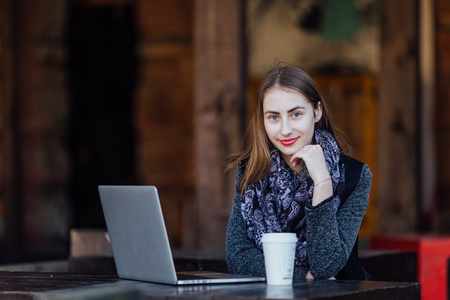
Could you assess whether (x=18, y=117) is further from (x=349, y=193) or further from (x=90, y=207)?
(x=349, y=193)

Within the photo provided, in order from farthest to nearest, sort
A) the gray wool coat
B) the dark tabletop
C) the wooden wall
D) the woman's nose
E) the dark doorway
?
the dark doorway
the wooden wall
the woman's nose
the gray wool coat
the dark tabletop

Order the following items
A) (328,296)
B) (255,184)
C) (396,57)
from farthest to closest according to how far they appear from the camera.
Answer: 1. (396,57)
2. (255,184)
3. (328,296)

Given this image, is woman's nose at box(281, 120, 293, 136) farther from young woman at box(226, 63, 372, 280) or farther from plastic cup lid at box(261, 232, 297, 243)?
plastic cup lid at box(261, 232, 297, 243)

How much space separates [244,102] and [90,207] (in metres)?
3.53

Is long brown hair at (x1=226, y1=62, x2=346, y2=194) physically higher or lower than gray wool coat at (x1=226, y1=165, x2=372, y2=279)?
higher

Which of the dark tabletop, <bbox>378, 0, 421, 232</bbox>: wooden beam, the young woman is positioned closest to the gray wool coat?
the young woman

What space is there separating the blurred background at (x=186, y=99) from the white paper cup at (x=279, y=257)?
3.06 meters

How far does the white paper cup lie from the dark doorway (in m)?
6.12

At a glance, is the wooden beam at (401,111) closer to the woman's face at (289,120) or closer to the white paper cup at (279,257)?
the woman's face at (289,120)

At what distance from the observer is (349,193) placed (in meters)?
2.64

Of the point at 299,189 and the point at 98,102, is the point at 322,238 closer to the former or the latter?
the point at 299,189

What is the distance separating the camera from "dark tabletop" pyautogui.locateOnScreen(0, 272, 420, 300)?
2020 millimetres

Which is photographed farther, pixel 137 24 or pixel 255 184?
pixel 137 24

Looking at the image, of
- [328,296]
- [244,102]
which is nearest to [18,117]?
[244,102]
